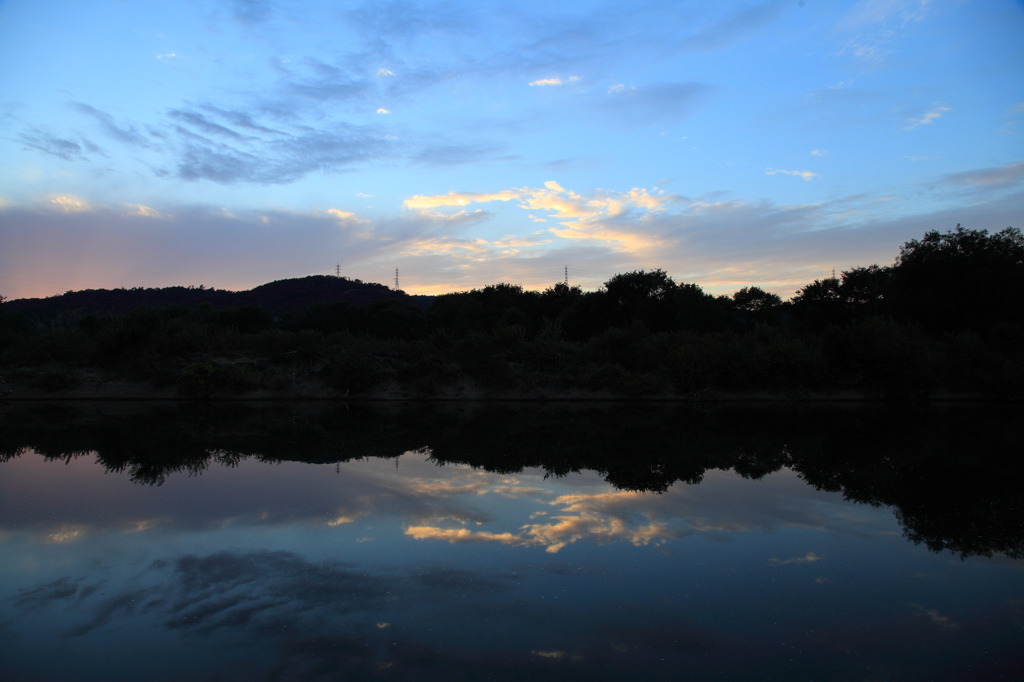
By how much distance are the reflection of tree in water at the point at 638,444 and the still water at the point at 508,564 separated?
14 cm

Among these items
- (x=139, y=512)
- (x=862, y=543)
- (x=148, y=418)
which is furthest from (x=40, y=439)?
(x=862, y=543)

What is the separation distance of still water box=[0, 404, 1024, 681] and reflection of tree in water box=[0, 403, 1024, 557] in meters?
0.14

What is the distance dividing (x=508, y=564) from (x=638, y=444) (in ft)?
35.0

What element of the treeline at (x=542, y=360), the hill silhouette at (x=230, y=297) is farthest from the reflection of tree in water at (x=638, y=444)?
the hill silhouette at (x=230, y=297)

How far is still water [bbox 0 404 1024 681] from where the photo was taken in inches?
203

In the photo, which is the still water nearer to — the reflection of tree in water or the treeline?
the reflection of tree in water

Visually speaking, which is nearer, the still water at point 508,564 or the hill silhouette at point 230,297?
the still water at point 508,564

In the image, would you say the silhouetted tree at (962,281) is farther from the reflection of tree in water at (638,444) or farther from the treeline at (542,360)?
the reflection of tree in water at (638,444)

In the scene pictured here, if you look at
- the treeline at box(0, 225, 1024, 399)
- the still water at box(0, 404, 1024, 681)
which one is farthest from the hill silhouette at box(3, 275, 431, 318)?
the still water at box(0, 404, 1024, 681)

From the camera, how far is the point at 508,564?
7406 millimetres

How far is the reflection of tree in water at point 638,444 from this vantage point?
38.0 feet

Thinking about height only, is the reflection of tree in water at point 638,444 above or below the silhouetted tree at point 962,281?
below

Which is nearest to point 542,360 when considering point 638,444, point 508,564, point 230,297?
point 638,444

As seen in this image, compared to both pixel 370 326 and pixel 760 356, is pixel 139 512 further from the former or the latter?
pixel 370 326
